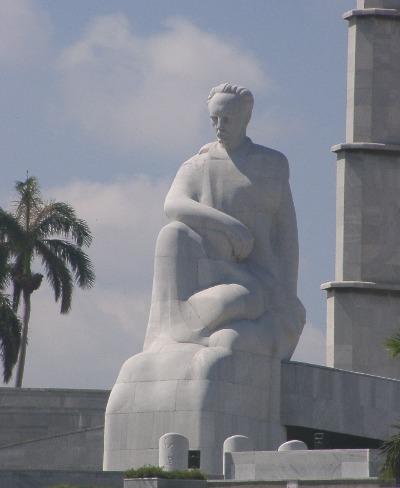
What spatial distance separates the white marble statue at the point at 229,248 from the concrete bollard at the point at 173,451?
2690mm

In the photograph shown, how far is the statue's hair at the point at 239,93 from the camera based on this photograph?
3919 centimetres

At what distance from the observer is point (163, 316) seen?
3866 cm

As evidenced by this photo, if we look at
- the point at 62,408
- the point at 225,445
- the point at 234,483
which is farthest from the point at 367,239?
the point at 234,483

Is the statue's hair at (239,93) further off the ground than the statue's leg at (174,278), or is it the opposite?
the statue's hair at (239,93)

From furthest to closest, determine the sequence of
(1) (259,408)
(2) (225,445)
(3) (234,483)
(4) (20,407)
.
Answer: (4) (20,407) < (1) (259,408) < (2) (225,445) < (3) (234,483)

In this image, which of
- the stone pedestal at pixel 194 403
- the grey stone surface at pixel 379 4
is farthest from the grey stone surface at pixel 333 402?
the grey stone surface at pixel 379 4

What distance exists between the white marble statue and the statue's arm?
0.02 meters

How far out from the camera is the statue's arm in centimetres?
3866

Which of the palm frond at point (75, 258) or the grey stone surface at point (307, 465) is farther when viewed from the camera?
the palm frond at point (75, 258)

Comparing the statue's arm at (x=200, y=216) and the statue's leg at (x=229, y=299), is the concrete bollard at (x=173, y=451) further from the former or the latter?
the statue's arm at (x=200, y=216)

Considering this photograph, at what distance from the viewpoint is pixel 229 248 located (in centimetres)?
3881

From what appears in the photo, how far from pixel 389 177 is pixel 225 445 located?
11.0 metres

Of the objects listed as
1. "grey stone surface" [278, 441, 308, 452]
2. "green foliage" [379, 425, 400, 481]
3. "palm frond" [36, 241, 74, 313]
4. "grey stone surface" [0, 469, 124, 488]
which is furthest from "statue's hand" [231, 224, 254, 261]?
"palm frond" [36, 241, 74, 313]

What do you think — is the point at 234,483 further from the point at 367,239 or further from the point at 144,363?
the point at 367,239
